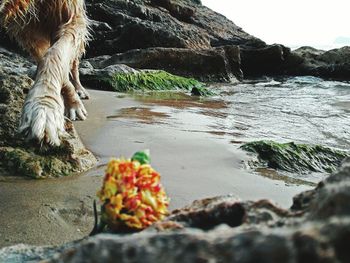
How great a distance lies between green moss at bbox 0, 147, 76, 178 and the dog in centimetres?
14

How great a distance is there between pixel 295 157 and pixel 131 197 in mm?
2553

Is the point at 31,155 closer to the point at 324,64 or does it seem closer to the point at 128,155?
the point at 128,155

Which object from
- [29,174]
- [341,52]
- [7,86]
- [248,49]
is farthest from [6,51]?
[341,52]

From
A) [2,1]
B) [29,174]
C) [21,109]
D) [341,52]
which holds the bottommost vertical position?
[29,174]

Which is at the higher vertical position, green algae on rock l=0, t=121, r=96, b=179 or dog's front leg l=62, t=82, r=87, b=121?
dog's front leg l=62, t=82, r=87, b=121

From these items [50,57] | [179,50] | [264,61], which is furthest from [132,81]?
[264,61]

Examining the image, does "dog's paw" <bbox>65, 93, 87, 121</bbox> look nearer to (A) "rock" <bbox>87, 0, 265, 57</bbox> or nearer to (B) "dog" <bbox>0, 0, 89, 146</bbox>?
(B) "dog" <bbox>0, 0, 89, 146</bbox>

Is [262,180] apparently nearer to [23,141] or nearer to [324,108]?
[23,141]

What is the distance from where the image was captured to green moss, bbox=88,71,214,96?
888 centimetres

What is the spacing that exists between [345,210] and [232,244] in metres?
0.22

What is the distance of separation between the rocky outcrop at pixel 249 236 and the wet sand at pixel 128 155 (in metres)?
0.98

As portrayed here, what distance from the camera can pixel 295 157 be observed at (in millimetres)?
3637

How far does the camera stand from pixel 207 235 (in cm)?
91

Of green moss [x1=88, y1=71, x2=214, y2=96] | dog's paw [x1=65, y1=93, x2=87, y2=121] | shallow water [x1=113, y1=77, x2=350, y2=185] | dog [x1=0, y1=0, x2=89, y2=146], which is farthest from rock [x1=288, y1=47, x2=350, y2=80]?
dog's paw [x1=65, y1=93, x2=87, y2=121]
